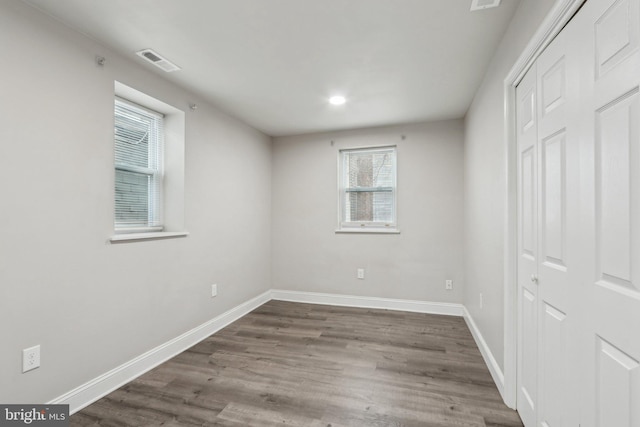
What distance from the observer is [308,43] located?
2109 mm

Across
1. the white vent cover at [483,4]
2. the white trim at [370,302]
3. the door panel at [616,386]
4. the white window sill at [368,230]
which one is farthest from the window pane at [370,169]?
the door panel at [616,386]

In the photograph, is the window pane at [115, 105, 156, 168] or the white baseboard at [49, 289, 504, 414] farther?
the window pane at [115, 105, 156, 168]

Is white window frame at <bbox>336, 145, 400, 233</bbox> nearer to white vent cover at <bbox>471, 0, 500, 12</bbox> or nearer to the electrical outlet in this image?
white vent cover at <bbox>471, 0, 500, 12</bbox>

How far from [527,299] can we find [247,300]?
3.14 m

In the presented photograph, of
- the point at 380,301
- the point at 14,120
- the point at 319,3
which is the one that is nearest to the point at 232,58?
the point at 319,3

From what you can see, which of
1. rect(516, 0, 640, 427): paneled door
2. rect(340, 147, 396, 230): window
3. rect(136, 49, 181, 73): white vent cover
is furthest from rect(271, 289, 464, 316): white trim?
rect(136, 49, 181, 73): white vent cover

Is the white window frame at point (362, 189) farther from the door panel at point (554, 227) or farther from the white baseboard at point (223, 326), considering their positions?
the door panel at point (554, 227)

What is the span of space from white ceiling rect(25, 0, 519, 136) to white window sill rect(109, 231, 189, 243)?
136 centimetres

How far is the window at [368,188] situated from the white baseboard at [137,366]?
2059 mm

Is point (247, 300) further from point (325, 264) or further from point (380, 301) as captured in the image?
point (380, 301)

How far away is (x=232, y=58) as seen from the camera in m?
2.30

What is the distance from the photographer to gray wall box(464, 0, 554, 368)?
1.78 meters

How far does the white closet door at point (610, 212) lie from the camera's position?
2.90 ft

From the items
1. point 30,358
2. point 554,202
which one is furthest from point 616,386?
point 30,358
